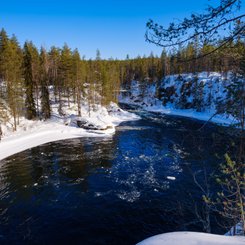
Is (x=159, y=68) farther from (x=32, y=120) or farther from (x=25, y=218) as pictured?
(x=25, y=218)

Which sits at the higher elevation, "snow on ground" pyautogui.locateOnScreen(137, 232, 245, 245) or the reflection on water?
"snow on ground" pyautogui.locateOnScreen(137, 232, 245, 245)

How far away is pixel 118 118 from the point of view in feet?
161

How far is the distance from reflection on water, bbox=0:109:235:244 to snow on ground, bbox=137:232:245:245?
183cm

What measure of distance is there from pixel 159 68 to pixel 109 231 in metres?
84.2

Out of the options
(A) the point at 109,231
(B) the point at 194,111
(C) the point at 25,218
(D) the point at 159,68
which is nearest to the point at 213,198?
(A) the point at 109,231

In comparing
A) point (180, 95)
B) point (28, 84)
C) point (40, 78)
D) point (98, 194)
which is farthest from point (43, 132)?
point (180, 95)

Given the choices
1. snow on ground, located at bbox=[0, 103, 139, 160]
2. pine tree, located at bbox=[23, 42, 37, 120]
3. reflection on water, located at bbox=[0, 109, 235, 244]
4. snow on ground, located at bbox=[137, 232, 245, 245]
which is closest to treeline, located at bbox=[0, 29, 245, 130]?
pine tree, located at bbox=[23, 42, 37, 120]

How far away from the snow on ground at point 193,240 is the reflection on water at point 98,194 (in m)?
1.83

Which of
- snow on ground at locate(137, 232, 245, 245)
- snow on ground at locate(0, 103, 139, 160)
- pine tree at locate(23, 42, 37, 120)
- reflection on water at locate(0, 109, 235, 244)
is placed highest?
pine tree at locate(23, 42, 37, 120)

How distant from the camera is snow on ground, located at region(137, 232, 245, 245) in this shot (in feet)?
14.1

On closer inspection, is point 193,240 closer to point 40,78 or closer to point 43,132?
point 43,132

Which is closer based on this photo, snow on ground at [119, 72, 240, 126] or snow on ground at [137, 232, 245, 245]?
snow on ground at [137, 232, 245, 245]

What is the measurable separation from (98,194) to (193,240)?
→ 11.0m

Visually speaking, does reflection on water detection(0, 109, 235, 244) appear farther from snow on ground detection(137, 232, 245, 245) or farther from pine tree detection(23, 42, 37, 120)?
pine tree detection(23, 42, 37, 120)
